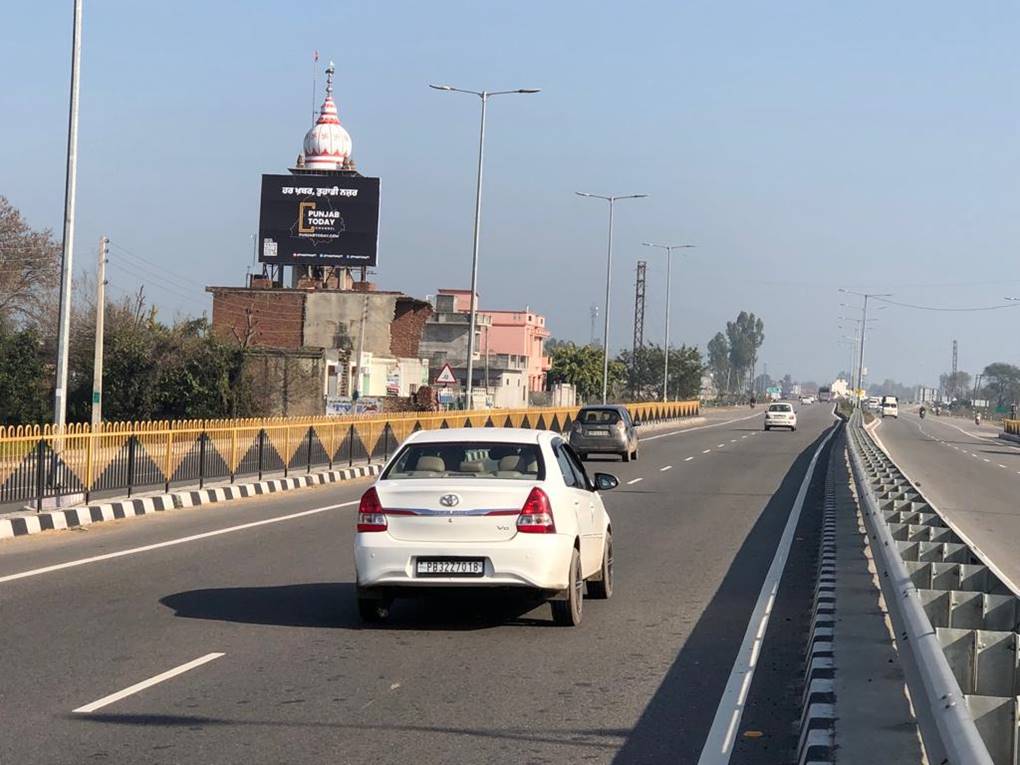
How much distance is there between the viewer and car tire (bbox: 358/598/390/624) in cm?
1064

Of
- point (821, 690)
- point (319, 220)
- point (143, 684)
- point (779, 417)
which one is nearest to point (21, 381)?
point (319, 220)

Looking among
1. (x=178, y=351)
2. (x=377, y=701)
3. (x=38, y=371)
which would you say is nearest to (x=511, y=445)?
(x=377, y=701)

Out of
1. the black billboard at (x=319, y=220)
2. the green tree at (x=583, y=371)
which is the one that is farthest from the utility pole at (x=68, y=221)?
the green tree at (x=583, y=371)

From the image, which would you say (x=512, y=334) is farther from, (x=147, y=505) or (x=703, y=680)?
(x=703, y=680)

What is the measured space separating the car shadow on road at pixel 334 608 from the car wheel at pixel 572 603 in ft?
0.79

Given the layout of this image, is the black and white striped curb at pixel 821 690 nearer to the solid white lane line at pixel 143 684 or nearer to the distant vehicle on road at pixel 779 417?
the solid white lane line at pixel 143 684

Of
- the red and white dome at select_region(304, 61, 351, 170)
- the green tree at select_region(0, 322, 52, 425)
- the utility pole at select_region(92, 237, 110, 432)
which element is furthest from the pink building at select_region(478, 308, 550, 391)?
the utility pole at select_region(92, 237, 110, 432)

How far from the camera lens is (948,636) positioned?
216 inches

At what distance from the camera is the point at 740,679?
8727 millimetres

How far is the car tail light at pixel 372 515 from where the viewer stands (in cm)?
1039

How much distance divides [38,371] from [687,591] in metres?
42.0

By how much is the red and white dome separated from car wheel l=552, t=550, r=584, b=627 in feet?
221

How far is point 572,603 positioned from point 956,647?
5378mm

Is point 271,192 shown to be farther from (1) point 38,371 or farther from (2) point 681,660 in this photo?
(2) point 681,660
